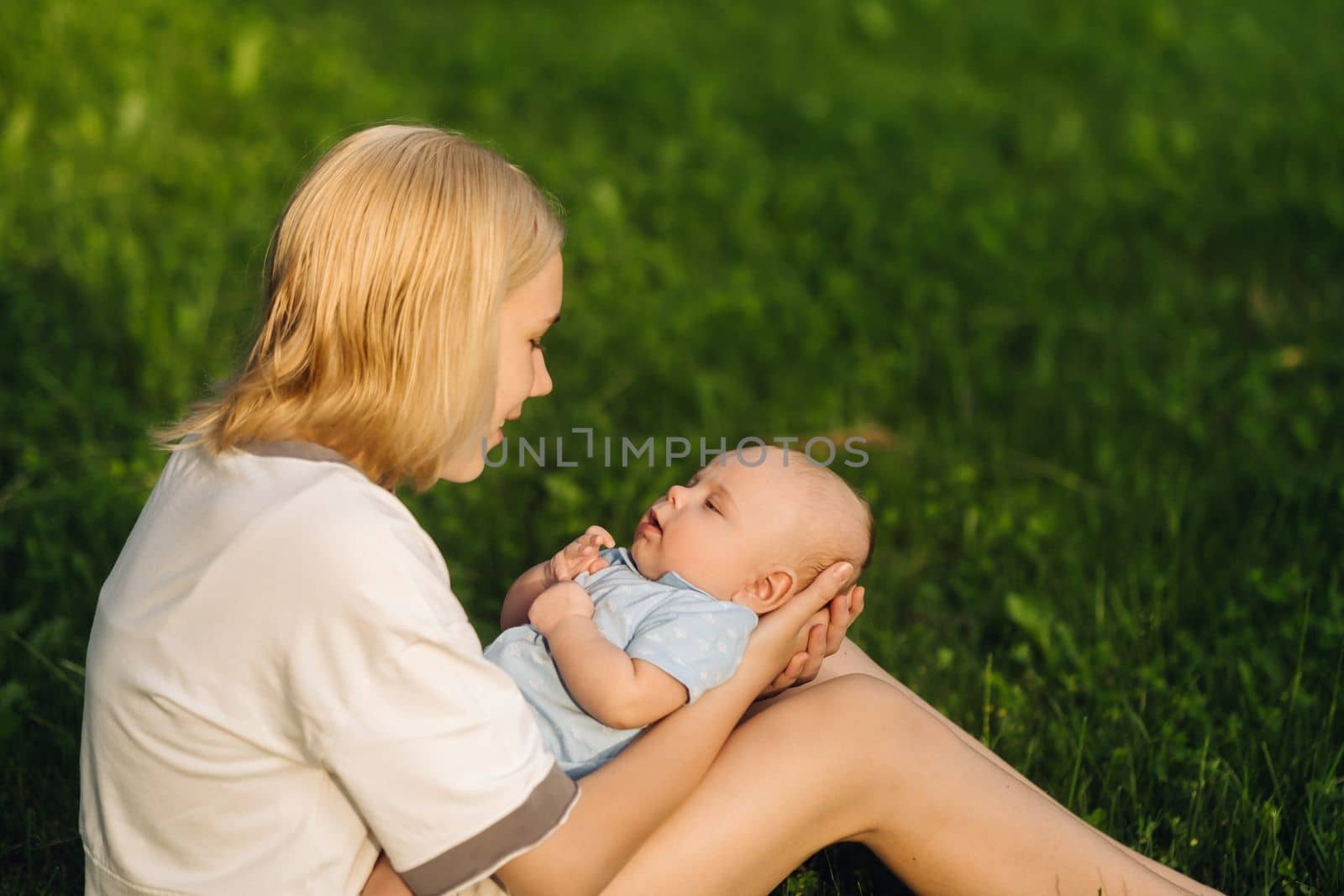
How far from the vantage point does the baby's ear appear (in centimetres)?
262

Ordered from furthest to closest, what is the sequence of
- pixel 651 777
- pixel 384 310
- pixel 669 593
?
1. pixel 669 593
2. pixel 651 777
3. pixel 384 310

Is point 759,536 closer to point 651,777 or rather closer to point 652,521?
point 652,521

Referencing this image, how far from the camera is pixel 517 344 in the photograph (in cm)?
216

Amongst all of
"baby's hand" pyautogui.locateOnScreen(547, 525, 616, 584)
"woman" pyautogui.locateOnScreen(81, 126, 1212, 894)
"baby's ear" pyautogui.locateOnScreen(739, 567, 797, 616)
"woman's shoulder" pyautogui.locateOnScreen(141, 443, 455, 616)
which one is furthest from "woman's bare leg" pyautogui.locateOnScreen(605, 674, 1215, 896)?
"woman's shoulder" pyautogui.locateOnScreen(141, 443, 455, 616)

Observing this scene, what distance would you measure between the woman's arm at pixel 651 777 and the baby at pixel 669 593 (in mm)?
34

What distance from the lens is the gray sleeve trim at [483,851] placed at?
A: 187 cm

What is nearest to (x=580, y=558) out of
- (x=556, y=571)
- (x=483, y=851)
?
(x=556, y=571)

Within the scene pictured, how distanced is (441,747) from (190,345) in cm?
347

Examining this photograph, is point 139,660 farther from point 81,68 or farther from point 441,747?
point 81,68

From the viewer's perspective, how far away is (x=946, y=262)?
6.02 metres

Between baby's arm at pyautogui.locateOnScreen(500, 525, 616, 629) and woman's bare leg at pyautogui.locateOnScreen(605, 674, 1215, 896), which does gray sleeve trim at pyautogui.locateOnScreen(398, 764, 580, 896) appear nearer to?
woman's bare leg at pyautogui.locateOnScreen(605, 674, 1215, 896)

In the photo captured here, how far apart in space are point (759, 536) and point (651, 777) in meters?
0.61

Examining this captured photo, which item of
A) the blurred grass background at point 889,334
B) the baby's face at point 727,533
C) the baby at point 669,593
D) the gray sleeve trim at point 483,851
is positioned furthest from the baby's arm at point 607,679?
the blurred grass background at point 889,334

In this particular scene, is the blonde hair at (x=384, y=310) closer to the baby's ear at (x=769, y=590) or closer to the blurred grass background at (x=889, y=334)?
the blurred grass background at (x=889, y=334)
